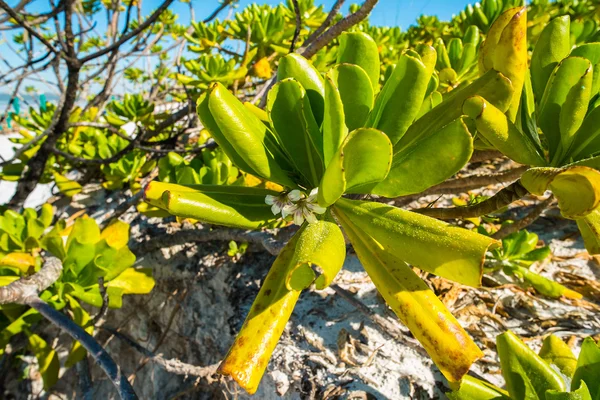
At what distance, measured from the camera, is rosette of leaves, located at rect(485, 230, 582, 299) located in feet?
4.83

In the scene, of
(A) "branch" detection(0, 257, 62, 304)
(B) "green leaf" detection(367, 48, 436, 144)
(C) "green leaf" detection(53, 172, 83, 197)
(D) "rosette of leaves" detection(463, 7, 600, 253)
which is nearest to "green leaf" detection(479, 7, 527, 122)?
(D) "rosette of leaves" detection(463, 7, 600, 253)

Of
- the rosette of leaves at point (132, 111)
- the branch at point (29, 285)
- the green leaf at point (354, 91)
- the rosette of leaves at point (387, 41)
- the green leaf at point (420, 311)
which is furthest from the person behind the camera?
the rosette of leaves at point (387, 41)

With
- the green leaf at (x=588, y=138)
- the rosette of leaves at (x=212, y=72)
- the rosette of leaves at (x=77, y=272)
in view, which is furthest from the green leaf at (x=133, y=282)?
the green leaf at (x=588, y=138)

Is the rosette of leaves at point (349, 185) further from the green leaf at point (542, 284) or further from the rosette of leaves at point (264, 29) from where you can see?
the rosette of leaves at point (264, 29)

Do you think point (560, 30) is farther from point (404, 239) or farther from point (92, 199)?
point (92, 199)

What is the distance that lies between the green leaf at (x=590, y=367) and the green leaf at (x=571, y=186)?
54 cm

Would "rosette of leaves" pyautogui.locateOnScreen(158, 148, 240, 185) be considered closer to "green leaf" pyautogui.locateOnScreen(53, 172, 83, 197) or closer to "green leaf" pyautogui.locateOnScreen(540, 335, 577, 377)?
"green leaf" pyautogui.locateOnScreen(53, 172, 83, 197)

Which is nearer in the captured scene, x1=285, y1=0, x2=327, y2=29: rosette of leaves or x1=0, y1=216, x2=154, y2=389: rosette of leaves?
x1=0, y1=216, x2=154, y2=389: rosette of leaves

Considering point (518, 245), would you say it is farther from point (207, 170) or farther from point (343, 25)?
point (207, 170)

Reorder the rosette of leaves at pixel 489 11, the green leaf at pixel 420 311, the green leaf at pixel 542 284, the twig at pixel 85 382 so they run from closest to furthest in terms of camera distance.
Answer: the green leaf at pixel 420 311 → the green leaf at pixel 542 284 → the twig at pixel 85 382 → the rosette of leaves at pixel 489 11

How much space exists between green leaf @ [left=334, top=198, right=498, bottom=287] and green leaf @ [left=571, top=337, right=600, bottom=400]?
590 mm

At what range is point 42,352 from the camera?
166 centimetres

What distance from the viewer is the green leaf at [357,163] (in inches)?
22.1

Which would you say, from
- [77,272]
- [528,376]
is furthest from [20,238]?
[528,376]
